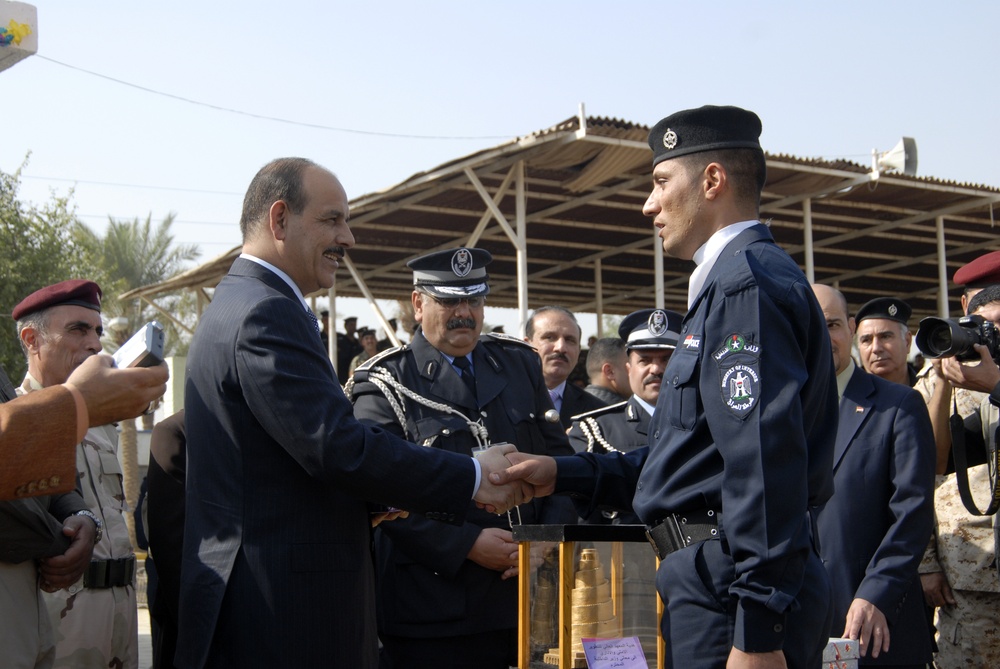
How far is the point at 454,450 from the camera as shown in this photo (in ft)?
13.7

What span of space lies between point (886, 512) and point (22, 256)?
16989mm

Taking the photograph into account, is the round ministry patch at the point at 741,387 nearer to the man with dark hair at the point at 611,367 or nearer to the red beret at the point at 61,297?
the red beret at the point at 61,297

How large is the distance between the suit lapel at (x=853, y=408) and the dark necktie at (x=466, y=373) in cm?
152

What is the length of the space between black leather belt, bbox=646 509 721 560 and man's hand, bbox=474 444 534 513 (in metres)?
0.66

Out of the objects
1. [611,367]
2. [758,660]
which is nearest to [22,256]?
[611,367]

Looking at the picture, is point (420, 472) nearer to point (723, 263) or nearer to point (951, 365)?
point (723, 263)

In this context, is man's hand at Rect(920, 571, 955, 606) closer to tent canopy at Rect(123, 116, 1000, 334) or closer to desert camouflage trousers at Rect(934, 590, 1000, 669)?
desert camouflage trousers at Rect(934, 590, 1000, 669)

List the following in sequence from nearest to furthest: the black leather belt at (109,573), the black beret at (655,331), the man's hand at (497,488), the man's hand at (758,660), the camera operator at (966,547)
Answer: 1. the man's hand at (758,660)
2. the man's hand at (497,488)
3. the black leather belt at (109,573)
4. the camera operator at (966,547)
5. the black beret at (655,331)

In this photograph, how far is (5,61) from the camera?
197 inches

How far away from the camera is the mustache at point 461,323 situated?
448 centimetres

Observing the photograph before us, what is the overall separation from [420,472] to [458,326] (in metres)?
1.52

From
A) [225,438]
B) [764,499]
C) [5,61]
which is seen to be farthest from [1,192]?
[764,499]

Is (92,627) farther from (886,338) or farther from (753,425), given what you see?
(886,338)

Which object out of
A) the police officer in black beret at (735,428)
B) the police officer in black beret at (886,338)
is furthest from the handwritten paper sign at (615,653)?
the police officer in black beret at (886,338)
